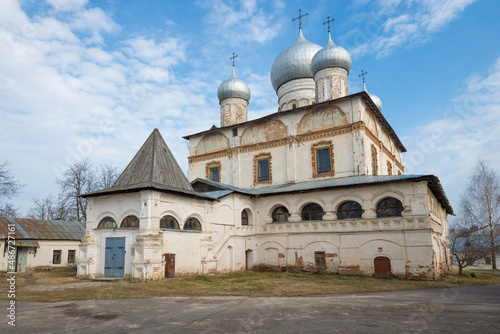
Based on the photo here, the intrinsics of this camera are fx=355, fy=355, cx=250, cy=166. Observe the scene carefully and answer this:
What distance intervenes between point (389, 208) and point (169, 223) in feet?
34.1

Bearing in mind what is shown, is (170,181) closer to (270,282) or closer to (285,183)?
(270,282)

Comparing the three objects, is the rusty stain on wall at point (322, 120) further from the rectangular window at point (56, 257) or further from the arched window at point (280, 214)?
the rectangular window at point (56, 257)

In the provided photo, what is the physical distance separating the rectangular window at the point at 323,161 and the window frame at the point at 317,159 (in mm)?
61

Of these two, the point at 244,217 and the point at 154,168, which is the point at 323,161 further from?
the point at 154,168

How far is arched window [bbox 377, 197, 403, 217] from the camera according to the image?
55.6 ft

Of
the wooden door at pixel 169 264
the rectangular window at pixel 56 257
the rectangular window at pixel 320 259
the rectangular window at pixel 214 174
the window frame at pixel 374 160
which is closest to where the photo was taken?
the wooden door at pixel 169 264

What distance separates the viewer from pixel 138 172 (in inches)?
648

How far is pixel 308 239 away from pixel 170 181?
7777 mm

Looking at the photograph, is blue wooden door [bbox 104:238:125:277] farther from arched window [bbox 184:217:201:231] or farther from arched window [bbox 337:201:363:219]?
arched window [bbox 337:201:363:219]

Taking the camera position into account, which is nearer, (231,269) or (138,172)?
(138,172)

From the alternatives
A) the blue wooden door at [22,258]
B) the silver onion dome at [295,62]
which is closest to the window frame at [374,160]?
the silver onion dome at [295,62]

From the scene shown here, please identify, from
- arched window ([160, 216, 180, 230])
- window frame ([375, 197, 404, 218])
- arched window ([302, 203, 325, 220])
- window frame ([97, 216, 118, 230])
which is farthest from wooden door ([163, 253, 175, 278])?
window frame ([375, 197, 404, 218])

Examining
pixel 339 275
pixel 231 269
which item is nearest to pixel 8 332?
pixel 231 269

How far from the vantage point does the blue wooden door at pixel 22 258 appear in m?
21.8
